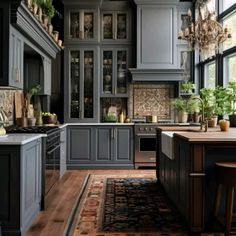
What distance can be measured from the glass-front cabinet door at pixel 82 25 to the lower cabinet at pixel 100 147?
194 cm

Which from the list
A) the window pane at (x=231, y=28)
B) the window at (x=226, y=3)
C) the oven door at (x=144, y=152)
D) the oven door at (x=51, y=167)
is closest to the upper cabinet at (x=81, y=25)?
the oven door at (x=144, y=152)

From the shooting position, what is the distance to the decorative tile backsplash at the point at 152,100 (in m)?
7.93

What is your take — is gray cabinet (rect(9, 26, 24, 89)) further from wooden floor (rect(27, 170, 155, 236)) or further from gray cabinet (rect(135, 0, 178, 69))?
gray cabinet (rect(135, 0, 178, 69))

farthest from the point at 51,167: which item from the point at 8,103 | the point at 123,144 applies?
the point at 123,144

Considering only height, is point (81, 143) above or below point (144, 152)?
above

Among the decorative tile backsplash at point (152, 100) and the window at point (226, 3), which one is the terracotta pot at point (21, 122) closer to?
the decorative tile backsplash at point (152, 100)

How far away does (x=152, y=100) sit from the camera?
7977 mm

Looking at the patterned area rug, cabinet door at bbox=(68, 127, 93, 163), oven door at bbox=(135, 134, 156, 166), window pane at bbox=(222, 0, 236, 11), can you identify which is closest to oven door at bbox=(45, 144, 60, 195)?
the patterned area rug

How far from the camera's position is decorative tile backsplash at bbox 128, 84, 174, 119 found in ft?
26.0

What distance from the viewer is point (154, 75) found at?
7523 mm

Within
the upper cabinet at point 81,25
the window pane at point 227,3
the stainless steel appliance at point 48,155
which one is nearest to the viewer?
the stainless steel appliance at point 48,155

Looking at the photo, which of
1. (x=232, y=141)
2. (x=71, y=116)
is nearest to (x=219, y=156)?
(x=232, y=141)

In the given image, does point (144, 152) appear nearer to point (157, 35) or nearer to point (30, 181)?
point (157, 35)

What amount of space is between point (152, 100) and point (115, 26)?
5.91 feet
